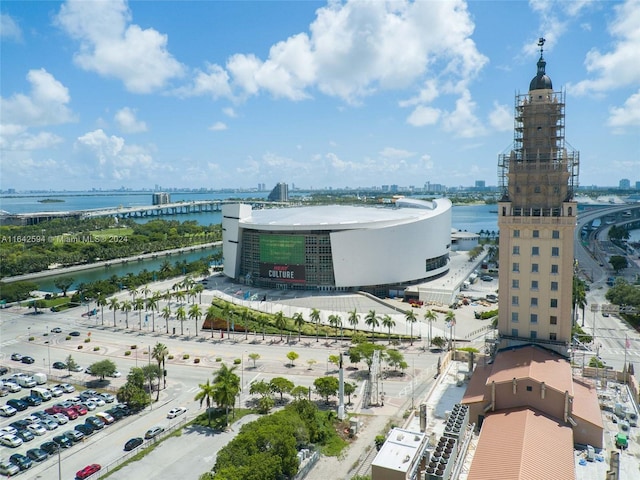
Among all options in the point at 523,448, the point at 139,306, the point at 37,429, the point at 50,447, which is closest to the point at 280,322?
the point at 139,306

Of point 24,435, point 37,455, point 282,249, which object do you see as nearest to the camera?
point 37,455

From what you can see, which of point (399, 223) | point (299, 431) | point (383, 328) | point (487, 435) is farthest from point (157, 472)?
point (399, 223)

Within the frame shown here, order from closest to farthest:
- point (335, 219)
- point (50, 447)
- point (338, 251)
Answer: point (50, 447), point (338, 251), point (335, 219)

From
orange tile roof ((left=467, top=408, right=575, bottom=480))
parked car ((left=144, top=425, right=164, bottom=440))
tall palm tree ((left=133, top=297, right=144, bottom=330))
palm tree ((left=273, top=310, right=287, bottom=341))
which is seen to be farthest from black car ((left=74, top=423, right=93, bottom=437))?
tall palm tree ((left=133, top=297, right=144, bottom=330))

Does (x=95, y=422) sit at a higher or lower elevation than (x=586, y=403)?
lower

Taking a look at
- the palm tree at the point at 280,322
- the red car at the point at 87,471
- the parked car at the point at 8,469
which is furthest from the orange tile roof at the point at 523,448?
the palm tree at the point at 280,322

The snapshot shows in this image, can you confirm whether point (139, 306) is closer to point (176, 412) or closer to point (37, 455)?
point (176, 412)

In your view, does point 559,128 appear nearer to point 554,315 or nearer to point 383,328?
point 554,315
